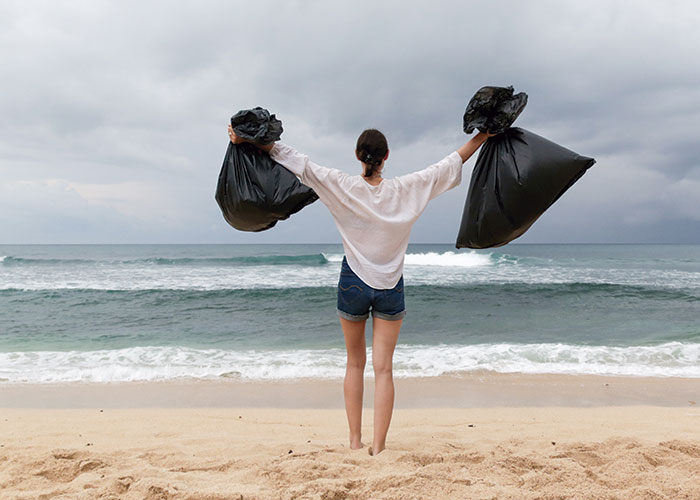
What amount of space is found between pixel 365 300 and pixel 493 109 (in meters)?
1.19

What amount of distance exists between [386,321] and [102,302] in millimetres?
10856

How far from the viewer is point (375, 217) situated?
2322 mm

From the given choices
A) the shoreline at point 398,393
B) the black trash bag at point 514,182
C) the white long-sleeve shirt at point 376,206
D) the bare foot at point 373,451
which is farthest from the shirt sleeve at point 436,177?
the shoreline at point 398,393

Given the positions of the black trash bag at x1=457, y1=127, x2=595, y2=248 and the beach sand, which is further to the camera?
the black trash bag at x1=457, y1=127, x2=595, y2=248

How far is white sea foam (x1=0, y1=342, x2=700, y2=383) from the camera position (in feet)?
17.5

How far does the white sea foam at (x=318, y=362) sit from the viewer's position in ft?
17.5

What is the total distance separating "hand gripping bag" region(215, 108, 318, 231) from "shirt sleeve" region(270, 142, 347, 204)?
65 millimetres

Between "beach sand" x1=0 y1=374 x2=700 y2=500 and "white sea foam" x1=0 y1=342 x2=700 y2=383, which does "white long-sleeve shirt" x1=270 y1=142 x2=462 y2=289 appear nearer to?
"beach sand" x1=0 y1=374 x2=700 y2=500

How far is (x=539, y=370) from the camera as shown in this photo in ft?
18.1

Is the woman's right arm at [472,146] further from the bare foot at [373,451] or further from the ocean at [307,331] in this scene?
the ocean at [307,331]

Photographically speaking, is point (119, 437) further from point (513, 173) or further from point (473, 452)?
point (513, 173)

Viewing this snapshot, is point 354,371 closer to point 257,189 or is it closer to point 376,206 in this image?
point 376,206

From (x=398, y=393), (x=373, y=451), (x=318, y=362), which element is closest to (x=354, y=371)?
(x=373, y=451)

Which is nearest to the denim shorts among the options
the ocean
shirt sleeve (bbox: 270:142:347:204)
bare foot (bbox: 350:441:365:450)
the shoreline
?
shirt sleeve (bbox: 270:142:347:204)
